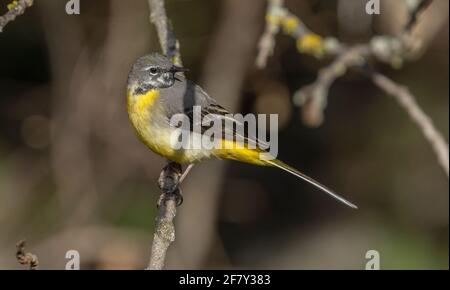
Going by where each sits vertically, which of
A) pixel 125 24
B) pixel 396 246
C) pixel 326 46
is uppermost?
pixel 125 24

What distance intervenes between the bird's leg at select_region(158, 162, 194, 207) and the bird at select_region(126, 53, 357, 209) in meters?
0.13

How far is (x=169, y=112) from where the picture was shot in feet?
18.5

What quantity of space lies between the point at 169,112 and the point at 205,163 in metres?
2.21

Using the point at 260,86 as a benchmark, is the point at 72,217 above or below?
→ below

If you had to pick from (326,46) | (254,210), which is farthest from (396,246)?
(326,46)

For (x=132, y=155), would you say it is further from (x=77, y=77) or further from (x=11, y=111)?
(x=11, y=111)

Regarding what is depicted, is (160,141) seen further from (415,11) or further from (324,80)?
(415,11)

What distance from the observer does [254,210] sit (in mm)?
8664

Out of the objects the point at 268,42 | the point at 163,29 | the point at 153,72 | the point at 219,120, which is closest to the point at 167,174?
the point at 219,120

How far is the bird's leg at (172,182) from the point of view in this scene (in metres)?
5.27

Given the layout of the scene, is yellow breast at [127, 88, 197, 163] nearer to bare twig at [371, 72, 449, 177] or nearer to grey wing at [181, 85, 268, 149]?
grey wing at [181, 85, 268, 149]

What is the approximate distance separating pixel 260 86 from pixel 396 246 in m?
2.29

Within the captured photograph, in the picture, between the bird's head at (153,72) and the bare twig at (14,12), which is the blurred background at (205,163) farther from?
the bare twig at (14,12)

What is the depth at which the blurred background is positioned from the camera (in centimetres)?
761
